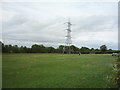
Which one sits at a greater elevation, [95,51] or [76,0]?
[76,0]

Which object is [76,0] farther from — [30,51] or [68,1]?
[30,51]

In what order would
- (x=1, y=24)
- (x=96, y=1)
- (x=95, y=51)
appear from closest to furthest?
(x=1, y=24) < (x=96, y=1) < (x=95, y=51)

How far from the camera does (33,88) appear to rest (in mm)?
4926

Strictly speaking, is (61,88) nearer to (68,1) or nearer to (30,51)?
(68,1)

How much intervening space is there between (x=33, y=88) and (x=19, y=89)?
51 cm

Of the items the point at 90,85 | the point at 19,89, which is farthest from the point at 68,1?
the point at 19,89

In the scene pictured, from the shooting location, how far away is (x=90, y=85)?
532 centimetres

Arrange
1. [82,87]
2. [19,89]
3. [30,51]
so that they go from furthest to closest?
[30,51] < [82,87] < [19,89]

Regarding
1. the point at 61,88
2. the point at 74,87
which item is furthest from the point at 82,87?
the point at 61,88

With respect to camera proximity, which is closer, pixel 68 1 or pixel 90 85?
pixel 90 85

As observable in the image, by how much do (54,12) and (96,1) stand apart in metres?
7.57

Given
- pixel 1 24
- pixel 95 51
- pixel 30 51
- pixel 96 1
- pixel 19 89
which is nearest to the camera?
pixel 19 89

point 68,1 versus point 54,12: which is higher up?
point 54,12

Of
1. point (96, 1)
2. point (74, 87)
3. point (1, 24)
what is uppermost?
point (96, 1)
